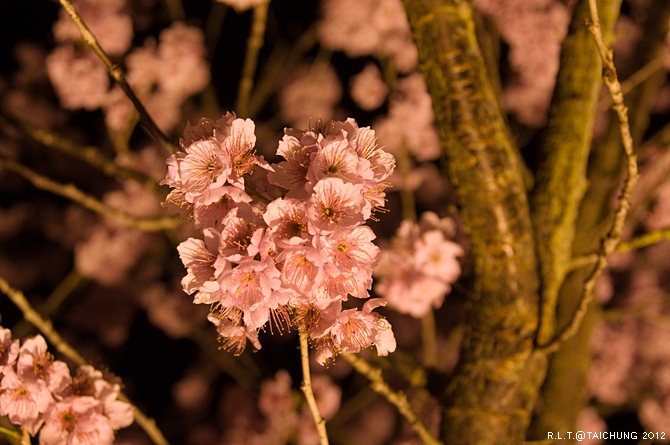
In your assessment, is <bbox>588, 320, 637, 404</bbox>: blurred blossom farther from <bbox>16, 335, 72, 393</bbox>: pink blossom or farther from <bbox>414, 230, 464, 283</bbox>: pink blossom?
<bbox>16, 335, 72, 393</bbox>: pink blossom

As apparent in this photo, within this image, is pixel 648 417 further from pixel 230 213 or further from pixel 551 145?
pixel 230 213

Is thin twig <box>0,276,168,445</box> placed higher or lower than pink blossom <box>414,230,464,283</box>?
higher

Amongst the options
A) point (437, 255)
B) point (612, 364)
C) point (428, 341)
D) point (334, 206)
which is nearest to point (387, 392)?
point (334, 206)

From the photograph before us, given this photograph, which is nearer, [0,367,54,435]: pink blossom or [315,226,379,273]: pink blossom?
[315,226,379,273]: pink blossom

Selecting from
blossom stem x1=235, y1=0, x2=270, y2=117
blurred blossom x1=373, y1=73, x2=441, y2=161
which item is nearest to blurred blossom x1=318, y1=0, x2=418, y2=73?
blurred blossom x1=373, y1=73, x2=441, y2=161

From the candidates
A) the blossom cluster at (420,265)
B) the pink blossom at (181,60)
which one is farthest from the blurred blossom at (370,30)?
the blossom cluster at (420,265)

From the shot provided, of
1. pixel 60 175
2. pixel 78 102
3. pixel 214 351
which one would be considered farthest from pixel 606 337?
pixel 60 175
